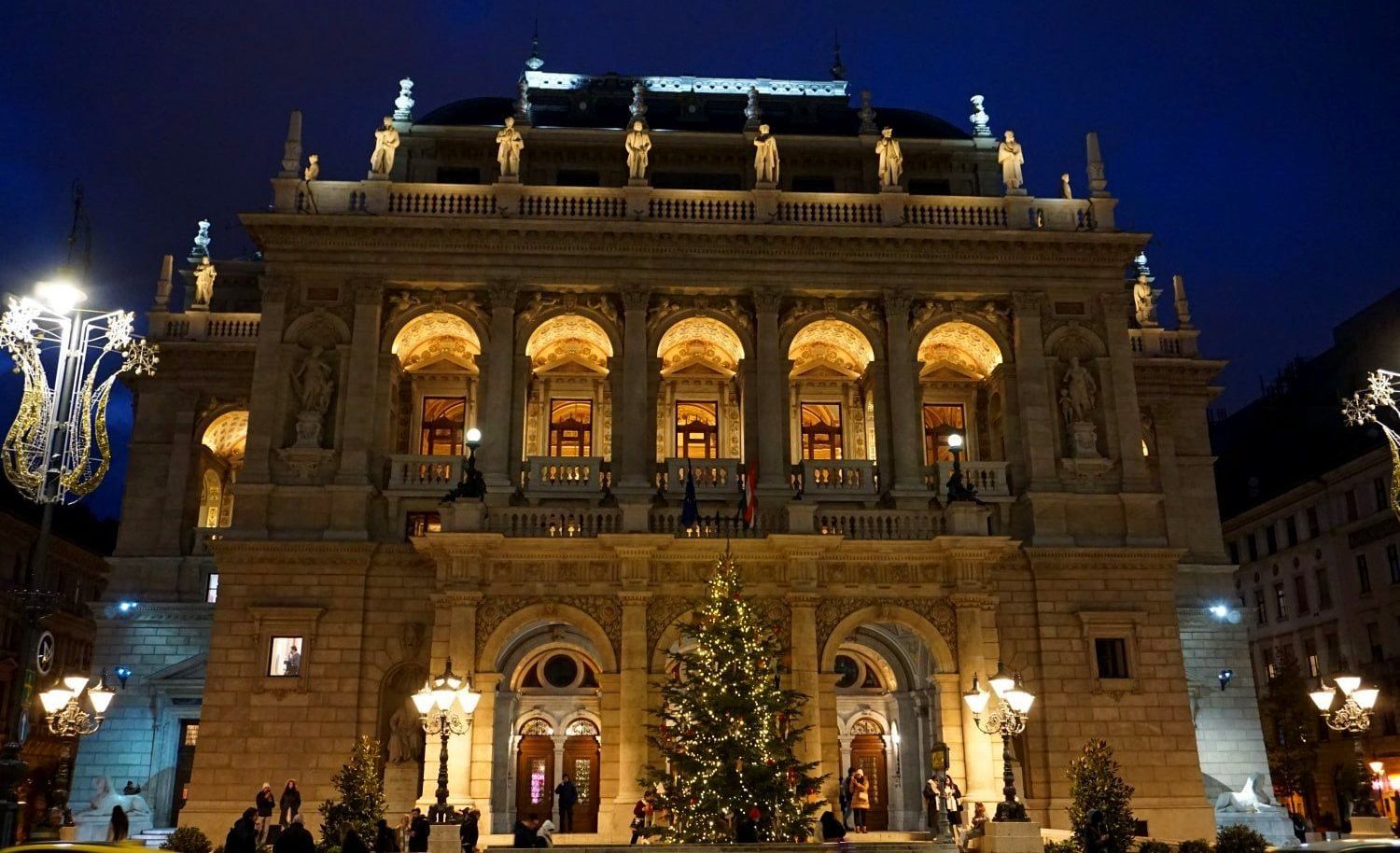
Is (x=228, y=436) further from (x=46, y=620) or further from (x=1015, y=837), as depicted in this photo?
(x=1015, y=837)

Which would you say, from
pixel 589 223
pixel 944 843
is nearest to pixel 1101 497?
pixel 944 843

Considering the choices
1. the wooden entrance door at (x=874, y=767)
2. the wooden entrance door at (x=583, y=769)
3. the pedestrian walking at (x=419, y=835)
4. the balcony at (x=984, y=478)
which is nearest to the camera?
the pedestrian walking at (x=419, y=835)

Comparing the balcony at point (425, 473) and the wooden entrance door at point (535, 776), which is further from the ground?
the balcony at point (425, 473)

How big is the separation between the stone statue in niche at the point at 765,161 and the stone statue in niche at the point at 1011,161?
759 centimetres

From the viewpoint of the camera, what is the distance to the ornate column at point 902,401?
115ft

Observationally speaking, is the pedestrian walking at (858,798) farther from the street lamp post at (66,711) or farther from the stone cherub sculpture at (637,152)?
the stone cherub sculpture at (637,152)

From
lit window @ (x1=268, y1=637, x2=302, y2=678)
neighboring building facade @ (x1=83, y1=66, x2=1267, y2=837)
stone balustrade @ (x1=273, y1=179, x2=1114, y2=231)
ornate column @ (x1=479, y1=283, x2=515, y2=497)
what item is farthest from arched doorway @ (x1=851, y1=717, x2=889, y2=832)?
lit window @ (x1=268, y1=637, x2=302, y2=678)

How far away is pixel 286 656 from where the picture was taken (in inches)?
1292

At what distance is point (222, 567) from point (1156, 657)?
87.8 feet

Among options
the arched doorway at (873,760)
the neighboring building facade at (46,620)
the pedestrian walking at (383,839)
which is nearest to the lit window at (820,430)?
the arched doorway at (873,760)

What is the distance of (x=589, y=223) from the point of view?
36531mm

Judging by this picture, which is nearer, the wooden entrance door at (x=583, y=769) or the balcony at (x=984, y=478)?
the balcony at (x=984, y=478)

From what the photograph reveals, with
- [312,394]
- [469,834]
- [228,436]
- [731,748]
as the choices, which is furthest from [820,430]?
[228,436]

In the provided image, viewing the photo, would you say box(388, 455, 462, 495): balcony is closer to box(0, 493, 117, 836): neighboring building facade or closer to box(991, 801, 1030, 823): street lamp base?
box(991, 801, 1030, 823): street lamp base
